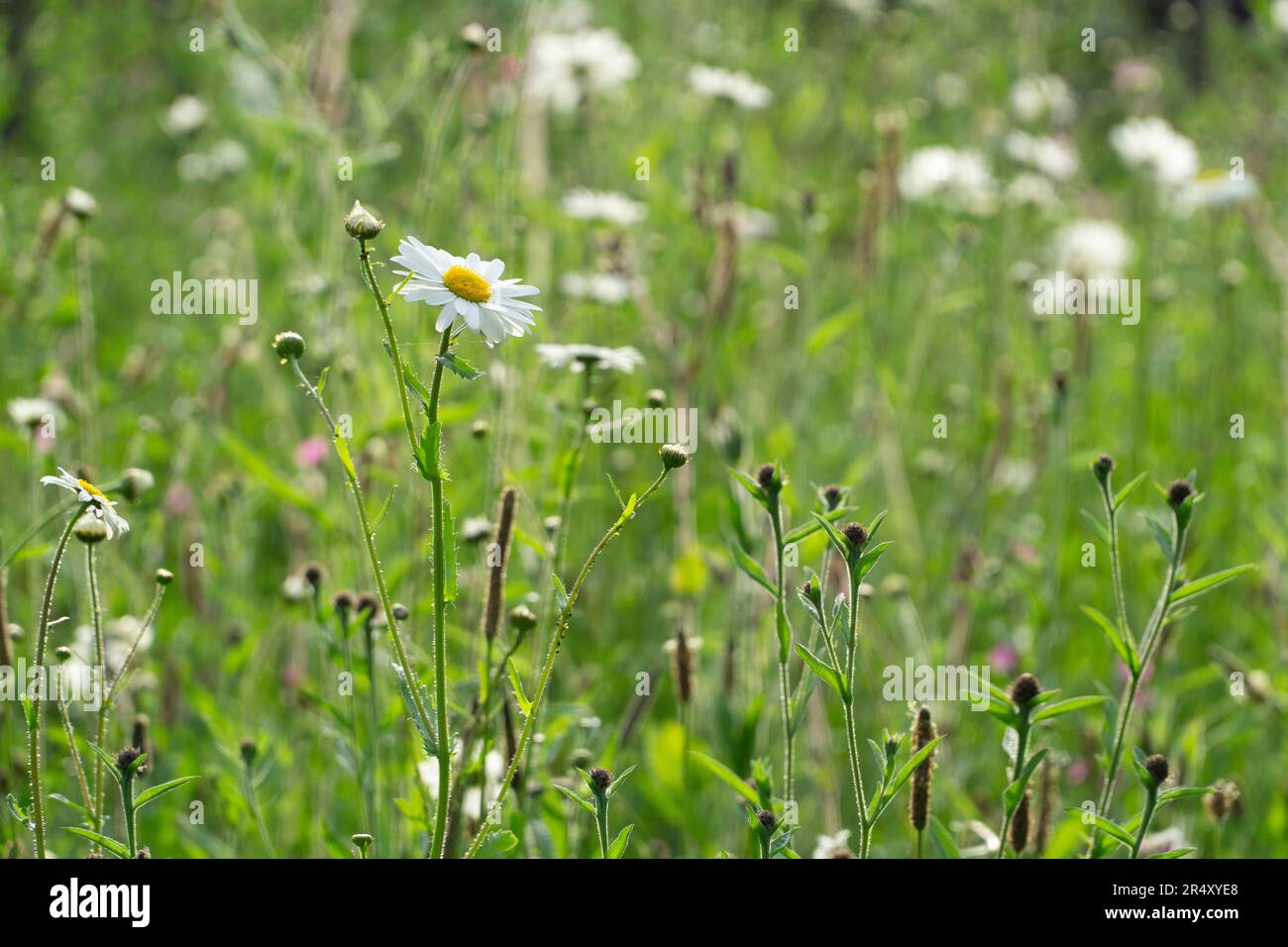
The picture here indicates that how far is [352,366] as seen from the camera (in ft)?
6.81

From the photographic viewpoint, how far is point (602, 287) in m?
2.47

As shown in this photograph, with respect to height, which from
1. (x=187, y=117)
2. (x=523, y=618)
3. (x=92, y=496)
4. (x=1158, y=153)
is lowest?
(x=523, y=618)

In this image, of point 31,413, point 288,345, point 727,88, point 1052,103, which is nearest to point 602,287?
point 727,88

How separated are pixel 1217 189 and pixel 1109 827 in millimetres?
2563

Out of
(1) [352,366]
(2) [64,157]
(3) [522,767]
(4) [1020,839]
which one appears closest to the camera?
(4) [1020,839]

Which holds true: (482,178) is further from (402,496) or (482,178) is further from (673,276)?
→ (402,496)

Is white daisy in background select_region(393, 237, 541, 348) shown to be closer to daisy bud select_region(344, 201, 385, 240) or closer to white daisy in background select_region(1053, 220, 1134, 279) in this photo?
daisy bud select_region(344, 201, 385, 240)

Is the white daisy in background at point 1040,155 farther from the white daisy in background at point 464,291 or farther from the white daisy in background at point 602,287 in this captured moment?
the white daisy in background at point 464,291

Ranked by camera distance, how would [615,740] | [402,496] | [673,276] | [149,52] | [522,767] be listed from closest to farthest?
[522,767]
[615,740]
[402,496]
[673,276]
[149,52]

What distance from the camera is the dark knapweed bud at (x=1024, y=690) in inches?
48.8

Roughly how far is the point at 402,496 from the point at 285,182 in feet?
1.92

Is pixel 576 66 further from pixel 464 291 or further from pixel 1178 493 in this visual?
pixel 1178 493

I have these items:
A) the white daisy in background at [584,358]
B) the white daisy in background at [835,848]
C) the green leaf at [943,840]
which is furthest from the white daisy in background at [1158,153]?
the green leaf at [943,840]
